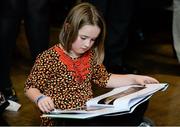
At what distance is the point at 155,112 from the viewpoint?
2027 millimetres

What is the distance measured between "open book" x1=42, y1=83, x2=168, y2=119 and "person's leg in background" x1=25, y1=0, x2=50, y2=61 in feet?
2.13

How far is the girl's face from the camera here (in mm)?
1534

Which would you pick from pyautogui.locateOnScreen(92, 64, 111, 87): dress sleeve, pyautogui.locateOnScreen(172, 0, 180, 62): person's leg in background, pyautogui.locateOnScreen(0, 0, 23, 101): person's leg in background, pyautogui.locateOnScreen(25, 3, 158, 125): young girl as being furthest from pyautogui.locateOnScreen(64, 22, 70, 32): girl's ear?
pyautogui.locateOnScreen(172, 0, 180, 62): person's leg in background

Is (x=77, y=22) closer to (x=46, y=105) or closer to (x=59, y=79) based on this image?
(x=59, y=79)

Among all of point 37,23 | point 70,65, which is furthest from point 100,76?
point 37,23

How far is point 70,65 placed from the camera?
1597mm

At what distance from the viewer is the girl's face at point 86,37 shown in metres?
1.53

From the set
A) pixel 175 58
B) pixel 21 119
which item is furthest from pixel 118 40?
pixel 21 119

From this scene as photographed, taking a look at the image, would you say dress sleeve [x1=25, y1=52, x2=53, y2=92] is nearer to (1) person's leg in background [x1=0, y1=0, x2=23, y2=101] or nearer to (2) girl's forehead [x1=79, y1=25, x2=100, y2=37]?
(2) girl's forehead [x1=79, y1=25, x2=100, y2=37]

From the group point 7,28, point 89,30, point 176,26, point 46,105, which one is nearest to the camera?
point 46,105

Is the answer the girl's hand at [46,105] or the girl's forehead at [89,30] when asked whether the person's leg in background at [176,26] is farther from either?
the girl's hand at [46,105]

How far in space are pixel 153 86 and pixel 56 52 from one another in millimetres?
380

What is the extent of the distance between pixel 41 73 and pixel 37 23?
0.59 meters

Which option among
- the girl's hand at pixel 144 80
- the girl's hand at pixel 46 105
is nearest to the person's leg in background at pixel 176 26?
the girl's hand at pixel 144 80
